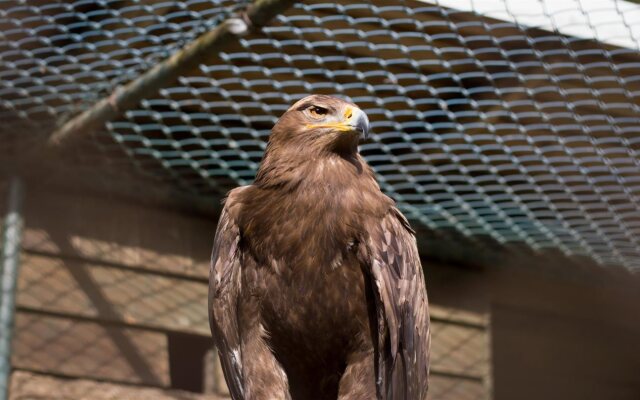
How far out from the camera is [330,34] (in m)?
5.12

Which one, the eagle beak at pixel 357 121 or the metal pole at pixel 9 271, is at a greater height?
the eagle beak at pixel 357 121

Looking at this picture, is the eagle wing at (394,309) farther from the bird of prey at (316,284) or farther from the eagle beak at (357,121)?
the eagle beak at (357,121)

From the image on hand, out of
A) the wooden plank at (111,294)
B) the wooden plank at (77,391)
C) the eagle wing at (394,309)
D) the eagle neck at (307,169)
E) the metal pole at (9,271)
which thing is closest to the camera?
the eagle wing at (394,309)

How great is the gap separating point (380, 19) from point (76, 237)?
1994 mm

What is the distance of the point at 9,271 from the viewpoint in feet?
18.2

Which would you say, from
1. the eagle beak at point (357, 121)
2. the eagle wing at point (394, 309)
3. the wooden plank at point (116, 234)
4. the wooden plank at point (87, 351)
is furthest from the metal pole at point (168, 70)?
the eagle wing at point (394, 309)

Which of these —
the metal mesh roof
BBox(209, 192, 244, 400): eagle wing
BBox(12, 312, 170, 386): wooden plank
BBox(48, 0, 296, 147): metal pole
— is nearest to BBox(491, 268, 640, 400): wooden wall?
the metal mesh roof

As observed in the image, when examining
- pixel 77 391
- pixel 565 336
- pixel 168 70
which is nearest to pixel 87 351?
pixel 77 391

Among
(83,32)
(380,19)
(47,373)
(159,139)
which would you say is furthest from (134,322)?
(380,19)

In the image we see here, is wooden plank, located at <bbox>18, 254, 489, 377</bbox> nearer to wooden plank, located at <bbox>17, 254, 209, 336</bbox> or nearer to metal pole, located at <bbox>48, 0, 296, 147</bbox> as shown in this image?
wooden plank, located at <bbox>17, 254, 209, 336</bbox>

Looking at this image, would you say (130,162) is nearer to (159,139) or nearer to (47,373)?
(159,139)

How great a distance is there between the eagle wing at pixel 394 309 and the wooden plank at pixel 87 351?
2053 millimetres

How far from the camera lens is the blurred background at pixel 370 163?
16.8ft

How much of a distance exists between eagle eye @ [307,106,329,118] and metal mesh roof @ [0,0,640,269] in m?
0.75
